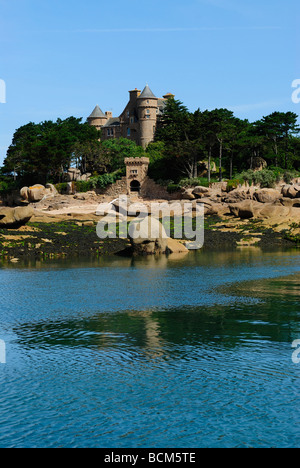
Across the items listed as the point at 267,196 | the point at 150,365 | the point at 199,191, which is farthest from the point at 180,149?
the point at 150,365

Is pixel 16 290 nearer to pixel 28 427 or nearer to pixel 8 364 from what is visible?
pixel 8 364

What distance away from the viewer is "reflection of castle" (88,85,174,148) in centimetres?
12688

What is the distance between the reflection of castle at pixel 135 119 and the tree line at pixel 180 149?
2687 millimetres

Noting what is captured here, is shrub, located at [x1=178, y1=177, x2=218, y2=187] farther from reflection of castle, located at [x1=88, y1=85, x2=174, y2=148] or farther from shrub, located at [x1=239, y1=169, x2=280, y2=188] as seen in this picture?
reflection of castle, located at [x1=88, y1=85, x2=174, y2=148]

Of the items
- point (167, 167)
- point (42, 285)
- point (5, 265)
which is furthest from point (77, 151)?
point (42, 285)

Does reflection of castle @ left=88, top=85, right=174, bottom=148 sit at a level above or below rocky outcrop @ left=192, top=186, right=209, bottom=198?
above

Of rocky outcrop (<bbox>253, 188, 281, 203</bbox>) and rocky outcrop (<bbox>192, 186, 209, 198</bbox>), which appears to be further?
rocky outcrop (<bbox>192, 186, 209, 198</bbox>)

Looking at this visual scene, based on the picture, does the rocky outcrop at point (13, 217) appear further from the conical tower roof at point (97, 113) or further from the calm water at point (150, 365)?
the conical tower roof at point (97, 113)

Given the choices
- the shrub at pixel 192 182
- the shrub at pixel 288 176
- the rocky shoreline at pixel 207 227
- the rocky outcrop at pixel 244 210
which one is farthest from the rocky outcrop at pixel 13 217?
the shrub at pixel 288 176

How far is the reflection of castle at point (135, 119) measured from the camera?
416 ft

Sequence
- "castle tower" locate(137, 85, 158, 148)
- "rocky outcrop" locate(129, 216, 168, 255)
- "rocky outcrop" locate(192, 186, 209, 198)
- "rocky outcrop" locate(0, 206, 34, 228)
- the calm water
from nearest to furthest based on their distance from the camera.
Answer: the calm water → "rocky outcrop" locate(129, 216, 168, 255) → "rocky outcrop" locate(0, 206, 34, 228) → "rocky outcrop" locate(192, 186, 209, 198) → "castle tower" locate(137, 85, 158, 148)

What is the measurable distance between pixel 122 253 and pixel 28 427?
39073 millimetres

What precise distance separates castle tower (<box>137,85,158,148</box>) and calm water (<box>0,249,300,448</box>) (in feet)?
316

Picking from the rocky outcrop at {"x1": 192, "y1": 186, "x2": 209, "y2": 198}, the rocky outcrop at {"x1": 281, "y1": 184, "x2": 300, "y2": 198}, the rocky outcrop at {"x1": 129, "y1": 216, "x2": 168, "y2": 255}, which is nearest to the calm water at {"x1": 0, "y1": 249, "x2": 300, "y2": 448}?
the rocky outcrop at {"x1": 129, "y1": 216, "x2": 168, "y2": 255}
